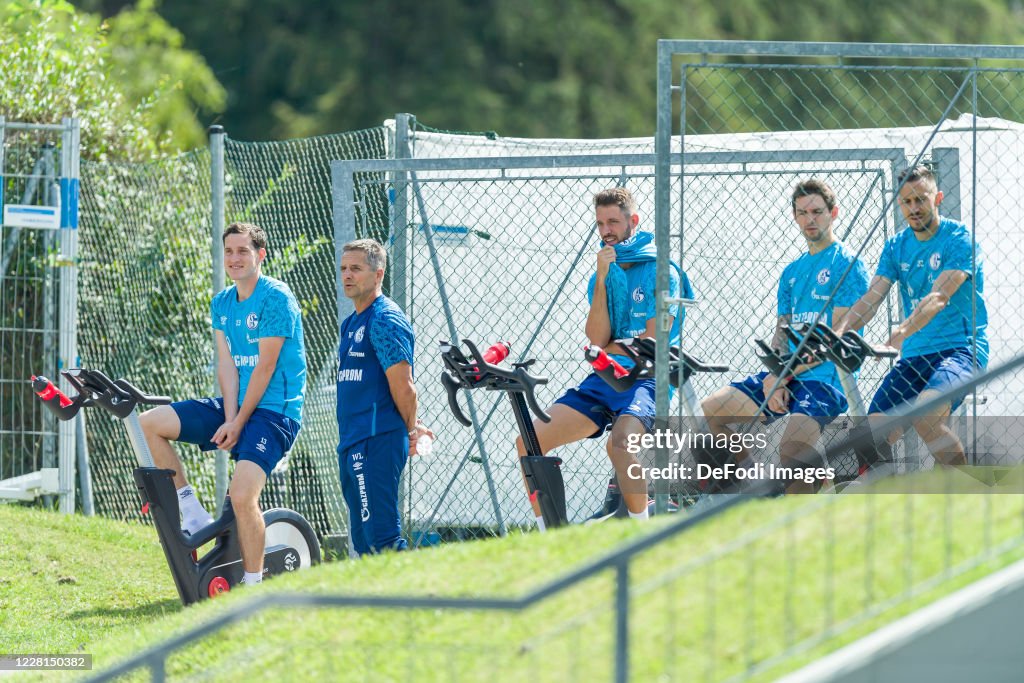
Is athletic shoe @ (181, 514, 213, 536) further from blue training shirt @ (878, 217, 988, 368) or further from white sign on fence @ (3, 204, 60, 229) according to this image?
blue training shirt @ (878, 217, 988, 368)

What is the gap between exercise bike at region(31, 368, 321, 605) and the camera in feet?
22.5

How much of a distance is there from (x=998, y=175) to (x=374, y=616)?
16.1 feet

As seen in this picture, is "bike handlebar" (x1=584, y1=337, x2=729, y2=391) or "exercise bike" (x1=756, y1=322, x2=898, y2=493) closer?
"exercise bike" (x1=756, y1=322, x2=898, y2=493)

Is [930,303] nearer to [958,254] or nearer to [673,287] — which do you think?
[958,254]

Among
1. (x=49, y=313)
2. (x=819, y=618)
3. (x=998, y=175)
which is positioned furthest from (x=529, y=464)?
(x=49, y=313)

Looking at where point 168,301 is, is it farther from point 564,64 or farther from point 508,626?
point 564,64

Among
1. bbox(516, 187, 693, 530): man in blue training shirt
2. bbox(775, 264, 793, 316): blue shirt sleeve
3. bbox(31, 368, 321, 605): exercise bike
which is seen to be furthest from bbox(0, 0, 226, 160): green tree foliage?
bbox(775, 264, 793, 316): blue shirt sleeve

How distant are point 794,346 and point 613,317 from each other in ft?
3.23

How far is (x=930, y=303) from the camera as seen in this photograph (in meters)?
5.93

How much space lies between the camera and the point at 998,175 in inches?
310

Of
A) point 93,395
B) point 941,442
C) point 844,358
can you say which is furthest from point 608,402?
point 93,395

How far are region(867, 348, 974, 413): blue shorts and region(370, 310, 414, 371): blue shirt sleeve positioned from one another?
224 centimetres

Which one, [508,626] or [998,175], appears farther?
[998,175]
